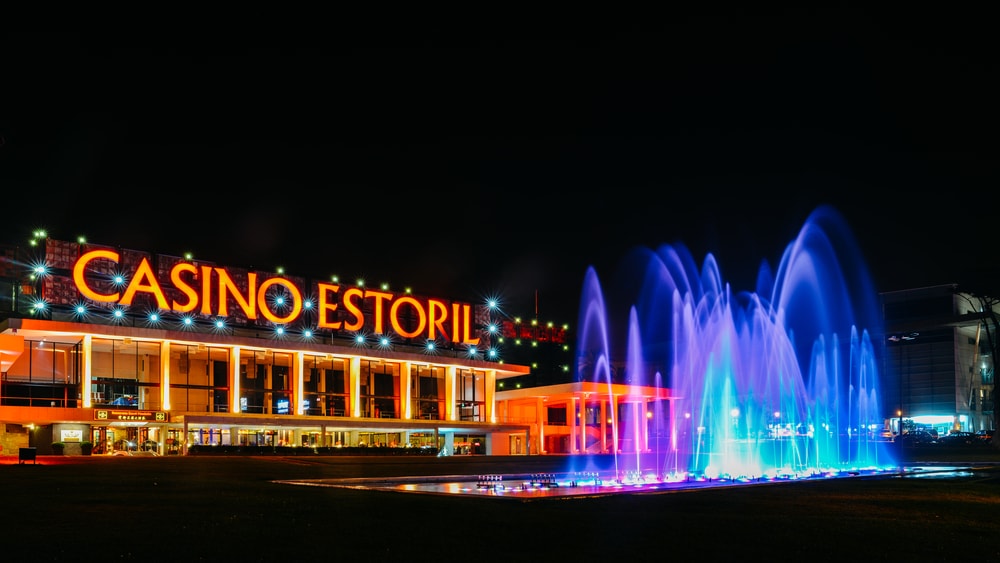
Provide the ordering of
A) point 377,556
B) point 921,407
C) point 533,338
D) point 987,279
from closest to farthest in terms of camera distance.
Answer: point 377,556 < point 987,279 < point 533,338 < point 921,407

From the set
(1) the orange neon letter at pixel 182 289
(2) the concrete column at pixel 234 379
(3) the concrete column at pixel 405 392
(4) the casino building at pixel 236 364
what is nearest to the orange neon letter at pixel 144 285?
(4) the casino building at pixel 236 364

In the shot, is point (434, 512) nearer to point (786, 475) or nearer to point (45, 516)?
point (45, 516)

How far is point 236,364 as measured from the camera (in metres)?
72.9

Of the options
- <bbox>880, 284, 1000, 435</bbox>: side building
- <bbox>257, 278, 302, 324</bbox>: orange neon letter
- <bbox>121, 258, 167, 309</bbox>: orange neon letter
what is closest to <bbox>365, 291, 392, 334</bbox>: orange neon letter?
<bbox>257, 278, 302, 324</bbox>: orange neon letter

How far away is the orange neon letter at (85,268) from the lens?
214ft

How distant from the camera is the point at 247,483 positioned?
1151 inches

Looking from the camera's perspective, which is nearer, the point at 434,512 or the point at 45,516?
the point at 45,516

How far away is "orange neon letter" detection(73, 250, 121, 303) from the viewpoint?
65188mm

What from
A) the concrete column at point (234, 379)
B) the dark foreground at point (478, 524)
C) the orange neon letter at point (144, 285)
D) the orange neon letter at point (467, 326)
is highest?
the orange neon letter at point (144, 285)

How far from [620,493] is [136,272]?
53.0 metres

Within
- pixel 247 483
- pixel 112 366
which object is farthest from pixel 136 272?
pixel 247 483

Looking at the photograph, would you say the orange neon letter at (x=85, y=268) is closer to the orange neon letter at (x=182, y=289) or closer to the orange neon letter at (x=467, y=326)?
the orange neon letter at (x=182, y=289)

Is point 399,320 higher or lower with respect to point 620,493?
higher

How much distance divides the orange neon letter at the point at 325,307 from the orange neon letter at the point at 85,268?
663 inches
